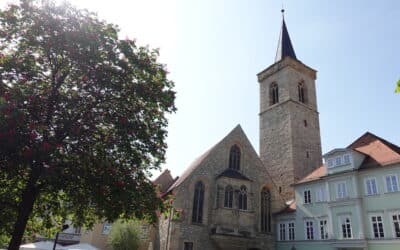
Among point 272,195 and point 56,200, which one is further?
point 272,195

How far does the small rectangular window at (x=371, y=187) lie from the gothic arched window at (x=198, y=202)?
12312 mm

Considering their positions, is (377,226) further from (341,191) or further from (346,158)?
(346,158)

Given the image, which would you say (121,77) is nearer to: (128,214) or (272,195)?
(128,214)

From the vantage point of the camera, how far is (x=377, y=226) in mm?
20484

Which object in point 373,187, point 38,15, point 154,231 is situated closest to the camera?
point 38,15

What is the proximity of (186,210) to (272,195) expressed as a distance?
9.68 m

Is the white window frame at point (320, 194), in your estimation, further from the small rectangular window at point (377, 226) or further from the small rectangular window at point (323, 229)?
the small rectangular window at point (377, 226)

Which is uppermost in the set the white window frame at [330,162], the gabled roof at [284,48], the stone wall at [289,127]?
the gabled roof at [284,48]

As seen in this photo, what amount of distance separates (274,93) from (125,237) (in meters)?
26.4

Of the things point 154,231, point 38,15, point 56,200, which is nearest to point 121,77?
point 38,15

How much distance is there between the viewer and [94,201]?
9.68 metres

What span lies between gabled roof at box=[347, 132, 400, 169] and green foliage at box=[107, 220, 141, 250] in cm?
1744

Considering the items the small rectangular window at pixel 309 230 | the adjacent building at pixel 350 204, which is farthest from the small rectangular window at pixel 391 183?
the small rectangular window at pixel 309 230

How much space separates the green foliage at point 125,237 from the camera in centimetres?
2116
